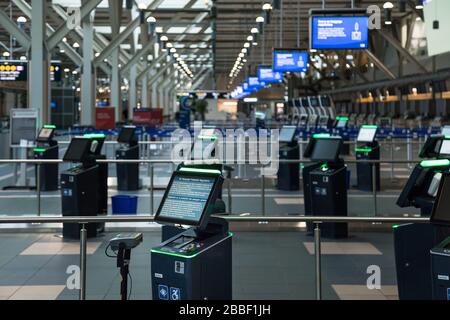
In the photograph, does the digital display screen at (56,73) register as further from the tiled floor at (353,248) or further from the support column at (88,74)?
the tiled floor at (353,248)

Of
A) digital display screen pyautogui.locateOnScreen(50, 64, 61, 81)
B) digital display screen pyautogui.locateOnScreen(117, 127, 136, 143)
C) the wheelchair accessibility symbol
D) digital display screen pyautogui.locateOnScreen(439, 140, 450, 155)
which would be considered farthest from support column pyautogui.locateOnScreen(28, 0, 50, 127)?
the wheelchair accessibility symbol

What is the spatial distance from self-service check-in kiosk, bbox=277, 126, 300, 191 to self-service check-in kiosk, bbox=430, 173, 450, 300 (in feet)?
37.5

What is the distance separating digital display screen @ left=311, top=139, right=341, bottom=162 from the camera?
34.3 feet

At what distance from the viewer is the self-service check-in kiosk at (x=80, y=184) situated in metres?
10.6

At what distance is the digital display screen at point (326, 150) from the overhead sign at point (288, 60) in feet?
53.6

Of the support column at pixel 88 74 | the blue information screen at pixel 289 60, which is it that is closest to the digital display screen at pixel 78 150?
the support column at pixel 88 74

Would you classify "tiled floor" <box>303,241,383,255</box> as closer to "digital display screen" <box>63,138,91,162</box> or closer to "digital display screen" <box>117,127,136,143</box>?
"digital display screen" <box>63,138,91,162</box>

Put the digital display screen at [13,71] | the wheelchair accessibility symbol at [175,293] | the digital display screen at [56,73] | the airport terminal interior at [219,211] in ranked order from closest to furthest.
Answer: the wheelchair accessibility symbol at [175,293]
the airport terminal interior at [219,211]
the digital display screen at [13,71]
the digital display screen at [56,73]

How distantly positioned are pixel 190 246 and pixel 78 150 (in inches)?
258

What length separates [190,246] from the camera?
4.75 meters

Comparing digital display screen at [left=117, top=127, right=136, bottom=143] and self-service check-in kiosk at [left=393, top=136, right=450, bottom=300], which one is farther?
digital display screen at [left=117, top=127, right=136, bottom=143]

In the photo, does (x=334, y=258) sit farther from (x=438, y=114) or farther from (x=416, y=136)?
(x=438, y=114)

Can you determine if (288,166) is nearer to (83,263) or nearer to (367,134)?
(367,134)
